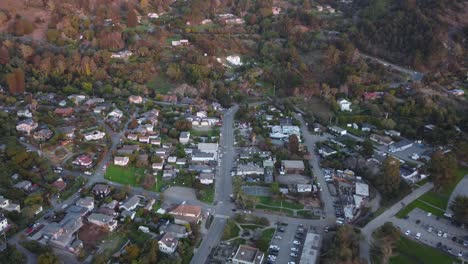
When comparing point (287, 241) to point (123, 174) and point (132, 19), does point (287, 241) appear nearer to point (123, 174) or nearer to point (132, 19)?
point (123, 174)

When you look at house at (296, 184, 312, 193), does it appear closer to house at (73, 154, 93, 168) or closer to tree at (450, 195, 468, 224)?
tree at (450, 195, 468, 224)

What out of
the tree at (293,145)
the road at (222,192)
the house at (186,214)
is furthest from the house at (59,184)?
the tree at (293,145)

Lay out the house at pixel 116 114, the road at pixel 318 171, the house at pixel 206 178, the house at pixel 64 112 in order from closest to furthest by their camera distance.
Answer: the road at pixel 318 171, the house at pixel 206 178, the house at pixel 64 112, the house at pixel 116 114

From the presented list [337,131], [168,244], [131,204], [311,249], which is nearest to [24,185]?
[131,204]

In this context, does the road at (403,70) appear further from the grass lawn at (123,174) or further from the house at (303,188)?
the grass lawn at (123,174)

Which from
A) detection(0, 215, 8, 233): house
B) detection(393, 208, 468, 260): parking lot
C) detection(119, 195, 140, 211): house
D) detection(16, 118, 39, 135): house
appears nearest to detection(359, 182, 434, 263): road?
detection(393, 208, 468, 260): parking lot
